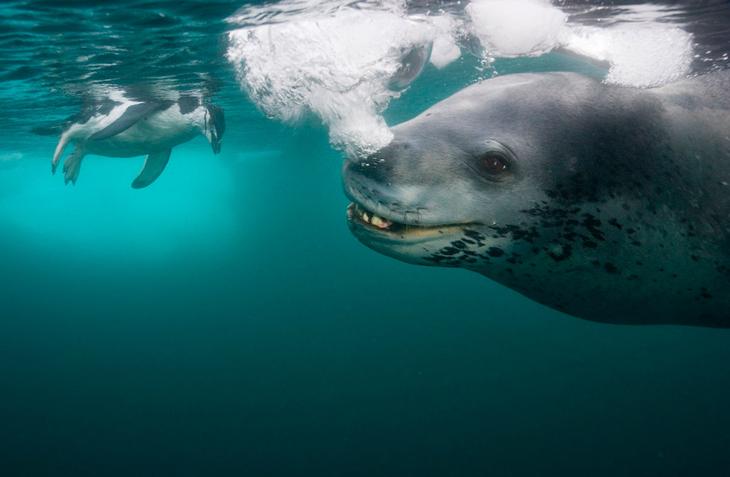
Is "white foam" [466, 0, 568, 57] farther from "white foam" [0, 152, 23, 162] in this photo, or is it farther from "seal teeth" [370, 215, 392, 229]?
"white foam" [0, 152, 23, 162]

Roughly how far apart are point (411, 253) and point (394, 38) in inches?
216

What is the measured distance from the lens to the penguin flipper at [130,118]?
11586mm

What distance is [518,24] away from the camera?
22.7 ft

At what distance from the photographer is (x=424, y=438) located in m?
12.7

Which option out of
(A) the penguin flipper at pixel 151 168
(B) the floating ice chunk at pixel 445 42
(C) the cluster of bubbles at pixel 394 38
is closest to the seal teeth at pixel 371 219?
(C) the cluster of bubbles at pixel 394 38

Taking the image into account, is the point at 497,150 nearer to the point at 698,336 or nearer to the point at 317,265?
the point at 698,336

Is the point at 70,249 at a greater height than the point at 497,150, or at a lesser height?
lesser

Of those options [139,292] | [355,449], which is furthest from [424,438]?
[139,292]

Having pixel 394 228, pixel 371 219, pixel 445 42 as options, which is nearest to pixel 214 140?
pixel 445 42

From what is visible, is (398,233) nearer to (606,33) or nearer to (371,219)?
(371,219)

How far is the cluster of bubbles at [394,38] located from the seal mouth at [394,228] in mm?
2782

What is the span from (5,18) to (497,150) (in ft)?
27.9

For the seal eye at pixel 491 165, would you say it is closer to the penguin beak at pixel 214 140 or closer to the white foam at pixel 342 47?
the white foam at pixel 342 47

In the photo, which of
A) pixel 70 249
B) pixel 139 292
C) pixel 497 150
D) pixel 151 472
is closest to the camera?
pixel 497 150
